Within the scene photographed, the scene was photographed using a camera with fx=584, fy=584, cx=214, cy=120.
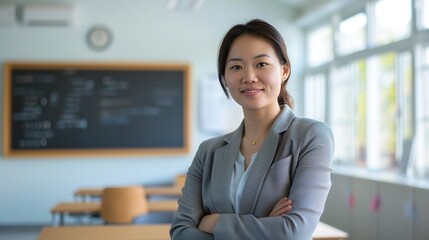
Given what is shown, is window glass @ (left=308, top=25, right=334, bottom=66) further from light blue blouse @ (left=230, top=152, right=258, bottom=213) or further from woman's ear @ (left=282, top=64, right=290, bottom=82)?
light blue blouse @ (left=230, top=152, right=258, bottom=213)

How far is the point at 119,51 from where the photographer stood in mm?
8070

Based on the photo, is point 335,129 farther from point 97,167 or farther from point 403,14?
point 97,167

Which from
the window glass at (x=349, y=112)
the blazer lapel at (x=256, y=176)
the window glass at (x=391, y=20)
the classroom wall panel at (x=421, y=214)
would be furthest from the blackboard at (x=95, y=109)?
the blazer lapel at (x=256, y=176)

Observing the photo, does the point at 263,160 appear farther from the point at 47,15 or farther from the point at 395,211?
the point at 47,15

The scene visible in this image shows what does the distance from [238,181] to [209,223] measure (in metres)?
0.16

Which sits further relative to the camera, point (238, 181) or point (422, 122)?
point (422, 122)

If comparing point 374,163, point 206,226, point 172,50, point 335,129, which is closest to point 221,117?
point 172,50

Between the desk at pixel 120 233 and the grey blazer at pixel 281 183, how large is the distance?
1580 mm

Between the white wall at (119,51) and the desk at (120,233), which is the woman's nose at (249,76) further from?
the white wall at (119,51)

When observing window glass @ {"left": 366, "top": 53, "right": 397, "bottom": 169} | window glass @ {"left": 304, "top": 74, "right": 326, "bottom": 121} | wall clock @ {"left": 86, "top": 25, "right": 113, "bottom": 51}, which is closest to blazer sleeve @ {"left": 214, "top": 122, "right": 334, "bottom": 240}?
window glass @ {"left": 366, "top": 53, "right": 397, "bottom": 169}

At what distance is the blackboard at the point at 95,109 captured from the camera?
7.86 metres

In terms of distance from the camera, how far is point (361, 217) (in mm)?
5562

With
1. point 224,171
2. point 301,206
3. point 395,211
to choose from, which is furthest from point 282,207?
point 395,211

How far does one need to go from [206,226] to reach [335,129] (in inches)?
220
